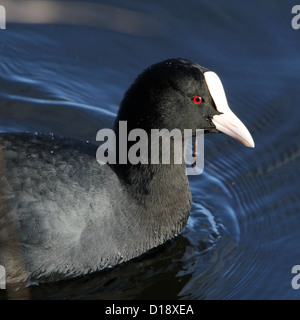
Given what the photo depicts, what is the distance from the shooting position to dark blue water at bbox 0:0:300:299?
14.3ft

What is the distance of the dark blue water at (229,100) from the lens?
171 inches

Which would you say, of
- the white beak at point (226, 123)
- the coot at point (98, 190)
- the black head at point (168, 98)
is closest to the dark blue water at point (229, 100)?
the coot at point (98, 190)

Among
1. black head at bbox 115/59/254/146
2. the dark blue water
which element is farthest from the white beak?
the dark blue water

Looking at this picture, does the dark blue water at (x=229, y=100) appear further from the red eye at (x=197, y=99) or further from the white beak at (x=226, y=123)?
the red eye at (x=197, y=99)

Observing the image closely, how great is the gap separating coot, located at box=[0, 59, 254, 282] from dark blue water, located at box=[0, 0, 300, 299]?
203mm

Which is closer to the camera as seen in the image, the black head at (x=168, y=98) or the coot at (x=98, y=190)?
the coot at (x=98, y=190)

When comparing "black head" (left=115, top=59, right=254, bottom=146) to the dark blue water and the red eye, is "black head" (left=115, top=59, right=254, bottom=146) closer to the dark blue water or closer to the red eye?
the red eye

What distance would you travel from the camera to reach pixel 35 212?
153 inches

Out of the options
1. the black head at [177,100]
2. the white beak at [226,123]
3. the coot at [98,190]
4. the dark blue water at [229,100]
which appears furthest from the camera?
the dark blue water at [229,100]

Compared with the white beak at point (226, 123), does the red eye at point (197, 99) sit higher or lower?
→ higher

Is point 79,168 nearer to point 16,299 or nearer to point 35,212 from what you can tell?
point 35,212

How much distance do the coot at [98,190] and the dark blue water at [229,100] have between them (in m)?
0.20

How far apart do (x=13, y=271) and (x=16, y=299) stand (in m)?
0.19

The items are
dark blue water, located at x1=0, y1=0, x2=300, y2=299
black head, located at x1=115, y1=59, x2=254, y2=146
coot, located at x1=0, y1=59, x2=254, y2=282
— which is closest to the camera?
coot, located at x1=0, y1=59, x2=254, y2=282
